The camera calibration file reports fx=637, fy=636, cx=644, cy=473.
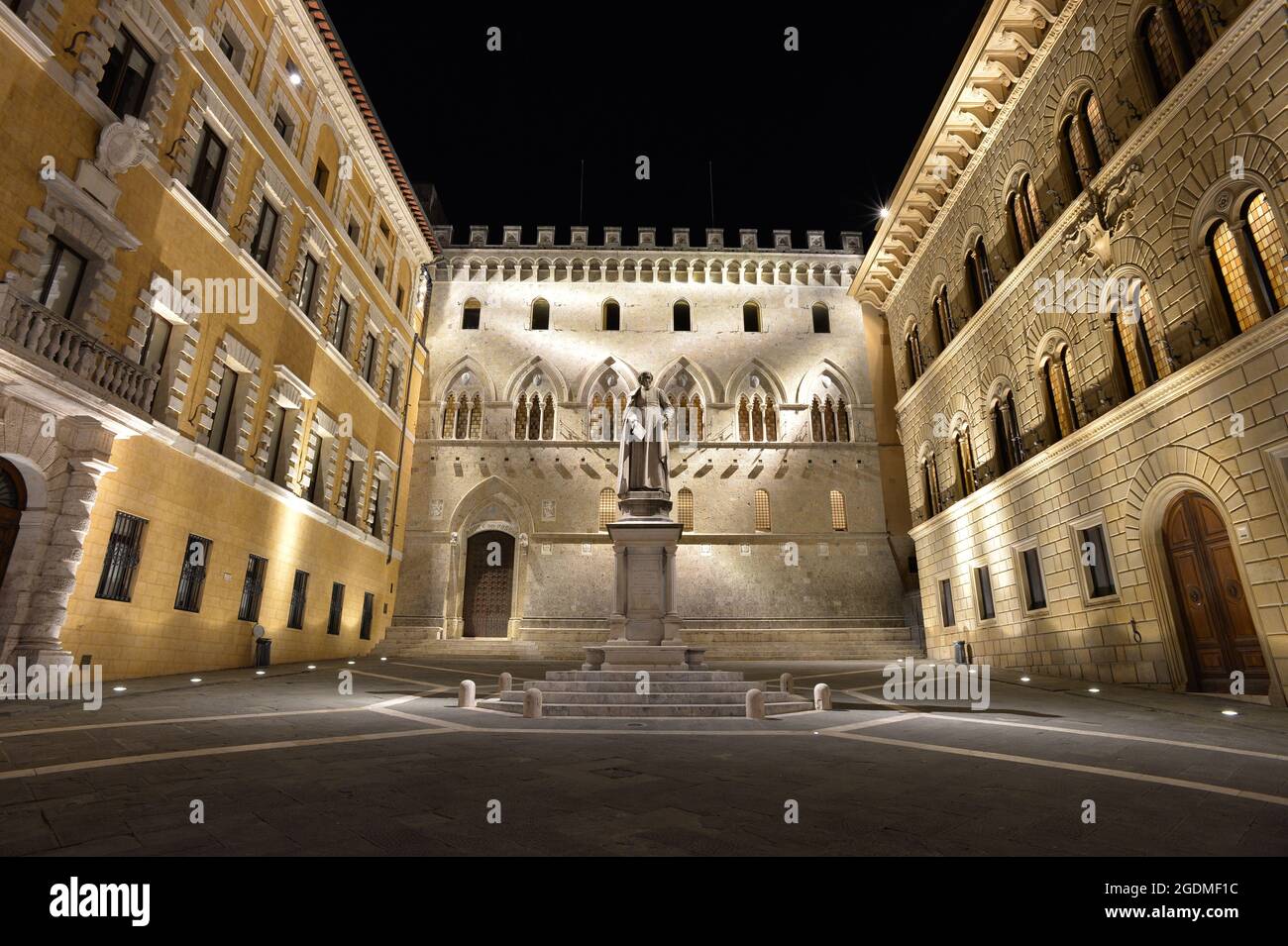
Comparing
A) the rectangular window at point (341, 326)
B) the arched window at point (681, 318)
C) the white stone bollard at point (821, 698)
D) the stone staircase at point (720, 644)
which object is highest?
the arched window at point (681, 318)

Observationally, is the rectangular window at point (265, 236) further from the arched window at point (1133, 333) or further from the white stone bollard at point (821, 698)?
the arched window at point (1133, 333)

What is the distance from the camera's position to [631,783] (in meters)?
5.02

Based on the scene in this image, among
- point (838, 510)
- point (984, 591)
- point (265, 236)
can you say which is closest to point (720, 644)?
point (838, 510)

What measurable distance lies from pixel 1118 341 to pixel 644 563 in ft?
37.2

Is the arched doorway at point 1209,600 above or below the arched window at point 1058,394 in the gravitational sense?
below

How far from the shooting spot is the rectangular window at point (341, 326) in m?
22.4

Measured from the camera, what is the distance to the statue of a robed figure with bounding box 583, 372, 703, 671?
11.9 meters

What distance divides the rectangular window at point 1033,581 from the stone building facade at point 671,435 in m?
8.61

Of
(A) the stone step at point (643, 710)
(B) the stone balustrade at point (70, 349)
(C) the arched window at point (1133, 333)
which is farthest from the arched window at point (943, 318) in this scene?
(B) the stone balustrade at point (70, 349)

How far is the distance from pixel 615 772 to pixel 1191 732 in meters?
7.46

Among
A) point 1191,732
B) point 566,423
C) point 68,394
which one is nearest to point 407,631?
point 566,423

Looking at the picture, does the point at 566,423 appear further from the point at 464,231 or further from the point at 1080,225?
the point at 1080,225

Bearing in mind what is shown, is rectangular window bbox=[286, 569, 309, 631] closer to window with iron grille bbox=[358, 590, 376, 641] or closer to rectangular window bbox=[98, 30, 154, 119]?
window with iron grille bbox=[358, 590, 376, 641]

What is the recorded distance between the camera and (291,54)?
19.8 meters
